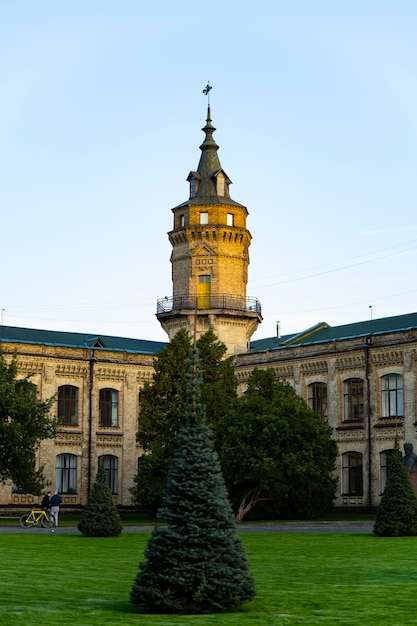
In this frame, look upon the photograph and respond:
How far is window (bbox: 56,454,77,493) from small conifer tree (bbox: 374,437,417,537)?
3165cm

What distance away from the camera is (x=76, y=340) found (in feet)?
219

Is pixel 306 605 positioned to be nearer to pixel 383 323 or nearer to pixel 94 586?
pixel 94 586

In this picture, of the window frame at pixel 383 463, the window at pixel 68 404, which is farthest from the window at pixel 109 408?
the window frame at pixel 383 463

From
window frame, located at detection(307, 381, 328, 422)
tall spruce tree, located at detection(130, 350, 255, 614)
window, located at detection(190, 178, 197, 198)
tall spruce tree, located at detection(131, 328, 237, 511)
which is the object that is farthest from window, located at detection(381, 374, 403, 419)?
tall spruce tree, located at detection(130, 350, 255, 614)

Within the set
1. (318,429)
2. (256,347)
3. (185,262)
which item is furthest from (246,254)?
(318,429)

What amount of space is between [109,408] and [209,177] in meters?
16.5

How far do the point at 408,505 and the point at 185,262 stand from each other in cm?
3369

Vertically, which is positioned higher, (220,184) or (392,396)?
(220,184)

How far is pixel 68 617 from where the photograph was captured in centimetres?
1372

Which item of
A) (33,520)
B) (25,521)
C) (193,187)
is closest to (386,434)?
(33,520)

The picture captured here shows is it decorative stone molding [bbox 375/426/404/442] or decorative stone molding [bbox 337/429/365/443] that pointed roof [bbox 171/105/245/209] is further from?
decorative stone molding [bbox 375/426/404/442]

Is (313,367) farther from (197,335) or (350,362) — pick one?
(197,335)

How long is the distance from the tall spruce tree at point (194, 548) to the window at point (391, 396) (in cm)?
3930

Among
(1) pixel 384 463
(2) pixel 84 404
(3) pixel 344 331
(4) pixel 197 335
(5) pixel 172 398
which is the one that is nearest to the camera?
(5) pixel 172 398
